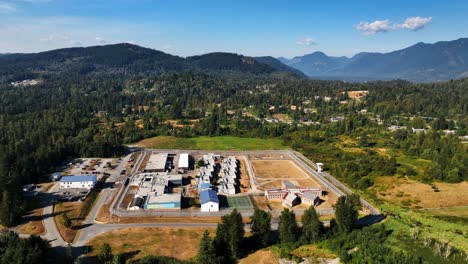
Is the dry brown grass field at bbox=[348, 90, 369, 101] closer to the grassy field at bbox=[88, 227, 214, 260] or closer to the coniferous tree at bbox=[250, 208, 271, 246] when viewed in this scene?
the coniferous tree at bbox=[250, 208, 271, 246]

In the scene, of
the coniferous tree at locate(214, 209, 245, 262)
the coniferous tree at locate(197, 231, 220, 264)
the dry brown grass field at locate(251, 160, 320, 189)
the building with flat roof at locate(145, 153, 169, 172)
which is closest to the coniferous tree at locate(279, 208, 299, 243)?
the coniferous tree at locate(214, 209, 245, 262)

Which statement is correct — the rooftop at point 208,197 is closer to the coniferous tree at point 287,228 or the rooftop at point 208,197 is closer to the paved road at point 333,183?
the coniferous tree at point 287,228

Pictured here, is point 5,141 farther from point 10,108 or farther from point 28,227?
point 10,108

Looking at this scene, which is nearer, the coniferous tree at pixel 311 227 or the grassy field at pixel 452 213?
the coniferous tree at pixel 311 227

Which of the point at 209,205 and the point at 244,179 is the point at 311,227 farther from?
the point at 244,179

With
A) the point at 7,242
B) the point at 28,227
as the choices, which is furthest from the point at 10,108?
the point at 7,242

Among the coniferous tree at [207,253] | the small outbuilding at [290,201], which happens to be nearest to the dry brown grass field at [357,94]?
the small outbuilding at [290,201]
